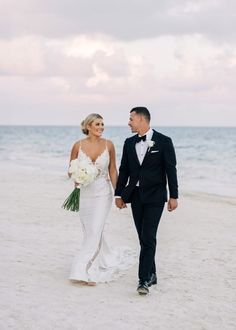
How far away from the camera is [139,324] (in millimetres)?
5582

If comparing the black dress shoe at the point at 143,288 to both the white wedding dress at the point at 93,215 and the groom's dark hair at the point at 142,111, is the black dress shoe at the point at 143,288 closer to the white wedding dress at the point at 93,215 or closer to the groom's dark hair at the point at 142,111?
the white wedding dress at the point at 93,215

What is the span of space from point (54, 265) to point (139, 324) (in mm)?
2664

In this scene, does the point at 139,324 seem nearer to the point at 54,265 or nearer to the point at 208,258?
the point at 54,265

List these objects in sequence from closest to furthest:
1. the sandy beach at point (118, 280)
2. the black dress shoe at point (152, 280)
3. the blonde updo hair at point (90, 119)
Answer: the sandy beach at point (118, 280) → the black dress shoe at point (152, 280) → the blonde updo hair at point (90, 119)

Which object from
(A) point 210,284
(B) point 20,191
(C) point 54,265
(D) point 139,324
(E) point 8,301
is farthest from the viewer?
(B) point 20,191

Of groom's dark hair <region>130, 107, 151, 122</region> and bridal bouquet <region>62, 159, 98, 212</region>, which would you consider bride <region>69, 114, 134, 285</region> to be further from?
groom's dark hair <region>130, 107, 151, 122</region>

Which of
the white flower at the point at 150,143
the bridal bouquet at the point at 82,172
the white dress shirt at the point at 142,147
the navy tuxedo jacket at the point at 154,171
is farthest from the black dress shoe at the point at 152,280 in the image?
the white flower at the point at 150,143

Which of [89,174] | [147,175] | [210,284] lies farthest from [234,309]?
[89,174]

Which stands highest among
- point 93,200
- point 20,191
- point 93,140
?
point 93,140

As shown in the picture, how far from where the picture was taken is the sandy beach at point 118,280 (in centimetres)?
573

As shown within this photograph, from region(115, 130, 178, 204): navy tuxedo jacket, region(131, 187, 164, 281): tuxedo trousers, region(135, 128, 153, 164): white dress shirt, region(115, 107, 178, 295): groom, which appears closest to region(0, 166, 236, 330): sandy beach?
A: region(131, 187, 164, 281): tuxedo trousers

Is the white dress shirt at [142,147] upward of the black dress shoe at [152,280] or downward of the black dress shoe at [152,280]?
upward

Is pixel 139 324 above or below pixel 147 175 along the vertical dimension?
below

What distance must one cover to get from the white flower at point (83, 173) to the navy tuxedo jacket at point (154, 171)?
1.82 ft
